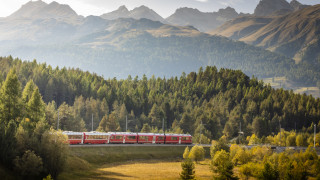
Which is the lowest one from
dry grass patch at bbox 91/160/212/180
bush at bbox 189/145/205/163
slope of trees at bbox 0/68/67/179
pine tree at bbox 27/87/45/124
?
dry grass patch at bbox 91/160/212/180

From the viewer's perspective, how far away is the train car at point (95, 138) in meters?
97.5

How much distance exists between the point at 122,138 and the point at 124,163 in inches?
469

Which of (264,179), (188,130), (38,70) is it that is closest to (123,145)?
(264,179)

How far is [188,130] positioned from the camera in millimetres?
162625

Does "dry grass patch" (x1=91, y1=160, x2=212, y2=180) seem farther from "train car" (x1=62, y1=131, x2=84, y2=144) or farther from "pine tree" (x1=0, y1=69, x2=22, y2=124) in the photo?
"pine tree" (x1=0, y1=69, x2=22, y2=124)

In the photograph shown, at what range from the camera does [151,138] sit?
115m

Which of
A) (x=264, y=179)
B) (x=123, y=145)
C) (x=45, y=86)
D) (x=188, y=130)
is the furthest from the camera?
(x=45, y=86)

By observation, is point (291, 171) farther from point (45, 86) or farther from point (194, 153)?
point (45, 86)

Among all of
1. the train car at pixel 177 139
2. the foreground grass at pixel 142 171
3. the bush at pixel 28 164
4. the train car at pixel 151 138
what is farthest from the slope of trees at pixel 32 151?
the train car at pixel 177 139

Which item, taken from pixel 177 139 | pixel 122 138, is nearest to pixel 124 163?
pixel 122 138

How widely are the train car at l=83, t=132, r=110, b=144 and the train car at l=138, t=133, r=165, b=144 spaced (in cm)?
1223

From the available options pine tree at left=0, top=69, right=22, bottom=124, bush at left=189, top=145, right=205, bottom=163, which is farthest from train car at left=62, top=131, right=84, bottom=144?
bush at left=189, top=145, right=205, bottom=163

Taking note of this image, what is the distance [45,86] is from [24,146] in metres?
122

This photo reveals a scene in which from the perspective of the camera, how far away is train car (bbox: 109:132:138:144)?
105188mm
